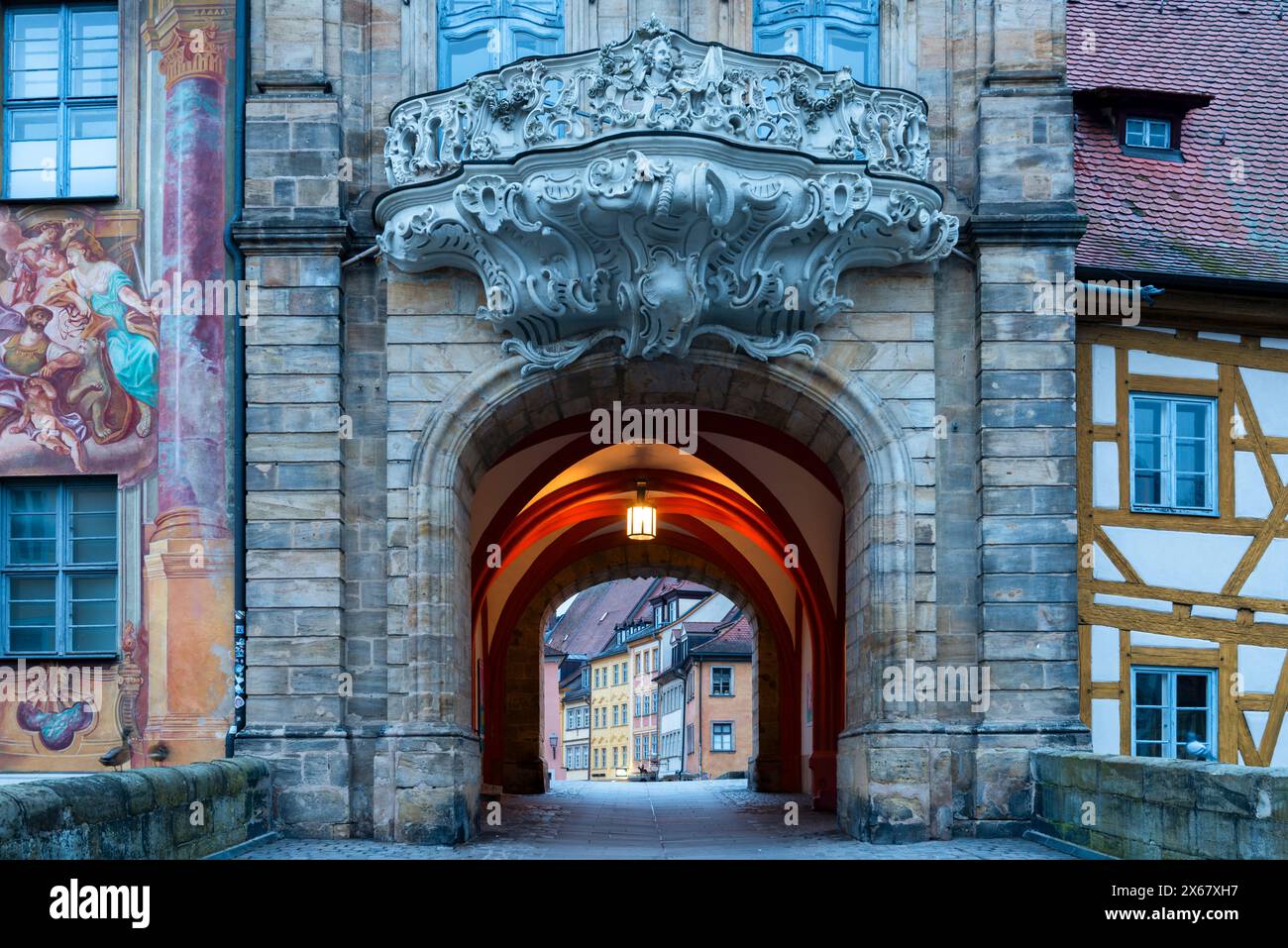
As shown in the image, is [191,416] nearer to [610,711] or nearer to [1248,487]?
[1248,487]

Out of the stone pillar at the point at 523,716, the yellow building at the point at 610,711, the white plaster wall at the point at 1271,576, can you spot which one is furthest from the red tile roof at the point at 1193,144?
the yellow building at the point at 610,711

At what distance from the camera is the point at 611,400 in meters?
15.1

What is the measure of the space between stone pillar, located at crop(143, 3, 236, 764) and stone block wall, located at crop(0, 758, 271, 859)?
0.98 m

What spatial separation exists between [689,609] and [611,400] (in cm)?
5566

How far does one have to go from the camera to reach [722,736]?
6291 cm

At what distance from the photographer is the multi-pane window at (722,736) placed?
62781 mm

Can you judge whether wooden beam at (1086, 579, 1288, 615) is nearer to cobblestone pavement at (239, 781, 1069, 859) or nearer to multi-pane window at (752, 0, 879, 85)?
cobblestone pavement at (239, 781, 1069, 859)

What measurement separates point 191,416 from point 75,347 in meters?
1.06

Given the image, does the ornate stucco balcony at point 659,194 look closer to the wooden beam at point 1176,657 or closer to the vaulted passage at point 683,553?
the vaulted passage at point 683,553

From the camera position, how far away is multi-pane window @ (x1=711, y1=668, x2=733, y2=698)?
62.7 metres

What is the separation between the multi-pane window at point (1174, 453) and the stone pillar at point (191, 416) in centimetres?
746

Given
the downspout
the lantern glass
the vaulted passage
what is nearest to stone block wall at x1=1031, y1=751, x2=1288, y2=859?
the vaulted passage

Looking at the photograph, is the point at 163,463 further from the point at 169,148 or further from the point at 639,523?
the point at 639,523
